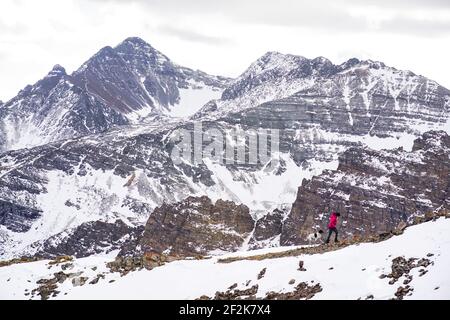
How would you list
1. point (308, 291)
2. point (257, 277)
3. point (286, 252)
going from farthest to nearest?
point (286, 252), point (257, 277), point (308, 291)

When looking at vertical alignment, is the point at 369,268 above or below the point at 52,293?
above

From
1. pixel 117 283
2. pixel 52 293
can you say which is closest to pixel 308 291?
pixel 117 283

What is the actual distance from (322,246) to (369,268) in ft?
28.9

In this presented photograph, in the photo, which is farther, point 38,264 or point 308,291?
point 38,264

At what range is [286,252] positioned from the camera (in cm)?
4912

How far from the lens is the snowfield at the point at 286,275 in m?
36.2

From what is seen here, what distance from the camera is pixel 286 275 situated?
41.8 meters

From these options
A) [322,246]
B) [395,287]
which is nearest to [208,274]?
[322,246]

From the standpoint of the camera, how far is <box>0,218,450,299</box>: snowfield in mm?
36219

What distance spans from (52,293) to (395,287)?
2355cm
